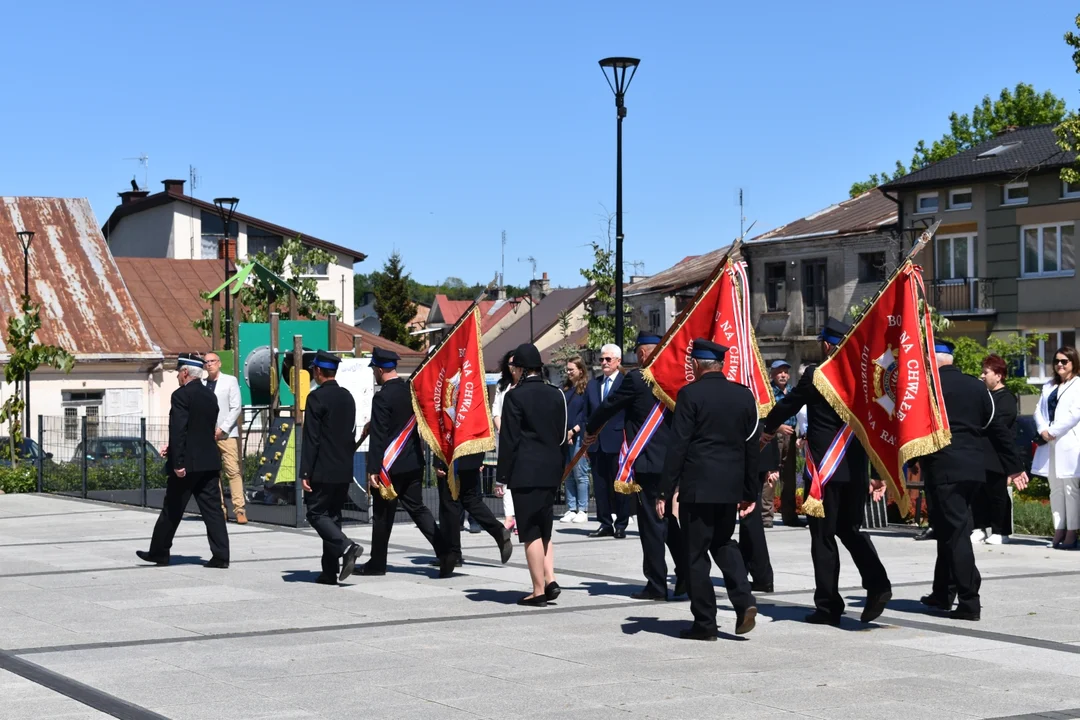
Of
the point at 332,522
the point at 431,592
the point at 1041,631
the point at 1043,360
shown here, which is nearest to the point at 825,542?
the point at 1041,631

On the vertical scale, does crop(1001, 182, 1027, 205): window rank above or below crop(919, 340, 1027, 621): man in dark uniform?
above

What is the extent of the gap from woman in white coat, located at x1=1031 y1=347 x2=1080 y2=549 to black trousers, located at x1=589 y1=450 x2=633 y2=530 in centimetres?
425

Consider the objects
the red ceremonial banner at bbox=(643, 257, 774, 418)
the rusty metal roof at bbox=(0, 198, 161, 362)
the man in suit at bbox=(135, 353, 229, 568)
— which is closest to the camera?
the red ceremonial banner at bbox=(643, 257, 774, 418)

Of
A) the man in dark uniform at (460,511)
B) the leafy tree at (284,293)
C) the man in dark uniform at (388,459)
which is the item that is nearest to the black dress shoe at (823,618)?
the man in dark uniform at (460,511)

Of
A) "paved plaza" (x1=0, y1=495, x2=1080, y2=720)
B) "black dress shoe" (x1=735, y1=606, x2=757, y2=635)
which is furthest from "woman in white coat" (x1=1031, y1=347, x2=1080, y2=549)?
"black dress shoe" (x1=735, y1=606, x2=757, y2=635)

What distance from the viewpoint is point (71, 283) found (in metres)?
42.1

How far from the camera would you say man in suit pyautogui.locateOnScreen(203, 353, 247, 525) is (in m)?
17.2

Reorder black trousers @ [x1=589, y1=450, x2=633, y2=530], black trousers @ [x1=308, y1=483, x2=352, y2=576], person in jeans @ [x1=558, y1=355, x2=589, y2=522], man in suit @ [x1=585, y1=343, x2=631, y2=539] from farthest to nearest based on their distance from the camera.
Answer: person in jeans @ [x1=558, y1=355, x2=589, y2=522] < black trousers @ [x1=589, y1=450, x2=633, y2=530] < man in suit @ [x1=585, y1=343, x2=631, y2=539] < black trousers @ [x1=308, y1=483, x2=352, y2=576]

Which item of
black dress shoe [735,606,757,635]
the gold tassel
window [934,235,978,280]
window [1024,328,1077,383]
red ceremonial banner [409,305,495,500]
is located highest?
window [934,235,978,280]

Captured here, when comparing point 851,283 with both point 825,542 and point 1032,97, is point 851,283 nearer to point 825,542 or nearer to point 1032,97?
point 1032,97

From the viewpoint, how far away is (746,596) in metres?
9.28

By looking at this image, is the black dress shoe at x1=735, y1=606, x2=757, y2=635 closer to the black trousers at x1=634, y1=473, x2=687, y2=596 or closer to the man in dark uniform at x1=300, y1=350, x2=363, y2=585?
the black trousers at x1=634, y1=473, x2=687, y2=596

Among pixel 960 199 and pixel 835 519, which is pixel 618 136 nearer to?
pixel 835 519

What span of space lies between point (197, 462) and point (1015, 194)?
3580 centimetres
